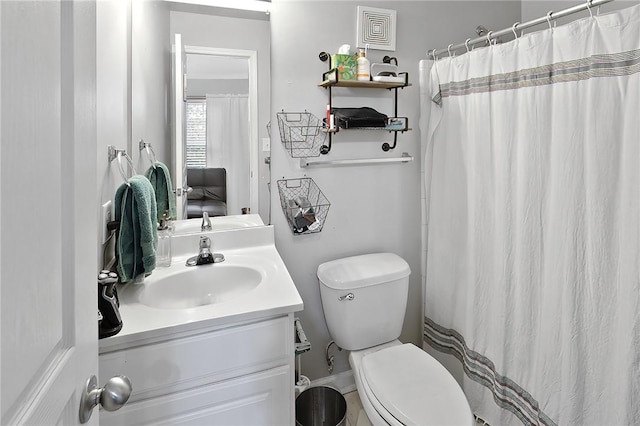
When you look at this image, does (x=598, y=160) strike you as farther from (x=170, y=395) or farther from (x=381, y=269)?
(x=170, y=395)

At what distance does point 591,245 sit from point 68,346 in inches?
59.1

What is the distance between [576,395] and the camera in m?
1.41

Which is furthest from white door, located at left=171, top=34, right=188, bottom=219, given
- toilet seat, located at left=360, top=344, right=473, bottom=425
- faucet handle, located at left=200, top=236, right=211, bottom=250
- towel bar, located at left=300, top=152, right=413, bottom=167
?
toilet seat, located at left=360, top=344, right=473, bottom=425

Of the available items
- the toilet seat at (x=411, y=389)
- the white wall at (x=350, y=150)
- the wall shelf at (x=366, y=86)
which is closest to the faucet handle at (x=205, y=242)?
the white wall at (x=350, y=150)

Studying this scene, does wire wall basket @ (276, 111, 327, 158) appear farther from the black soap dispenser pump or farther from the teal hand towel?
the black soap dispenser pump

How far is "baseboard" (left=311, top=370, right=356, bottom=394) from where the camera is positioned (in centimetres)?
204

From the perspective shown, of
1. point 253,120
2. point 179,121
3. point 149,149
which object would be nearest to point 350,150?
point 253,120

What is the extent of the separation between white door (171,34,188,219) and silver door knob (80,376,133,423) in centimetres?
105

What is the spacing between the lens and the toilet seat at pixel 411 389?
1301 mm

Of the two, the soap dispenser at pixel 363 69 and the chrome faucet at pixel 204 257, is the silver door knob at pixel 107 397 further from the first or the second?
the soap dispenser at pixel 363 69

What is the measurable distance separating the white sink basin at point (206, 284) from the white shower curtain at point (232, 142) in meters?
0.33

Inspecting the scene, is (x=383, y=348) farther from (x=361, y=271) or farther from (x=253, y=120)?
(x=253, y=120)

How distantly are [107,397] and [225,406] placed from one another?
57cm

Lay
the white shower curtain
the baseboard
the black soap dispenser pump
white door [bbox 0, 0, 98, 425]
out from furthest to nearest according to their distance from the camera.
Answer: the baseboard
the white shower curtain
the black soap dispenser pump
white door [bbox 0, 0, 98, 425]
